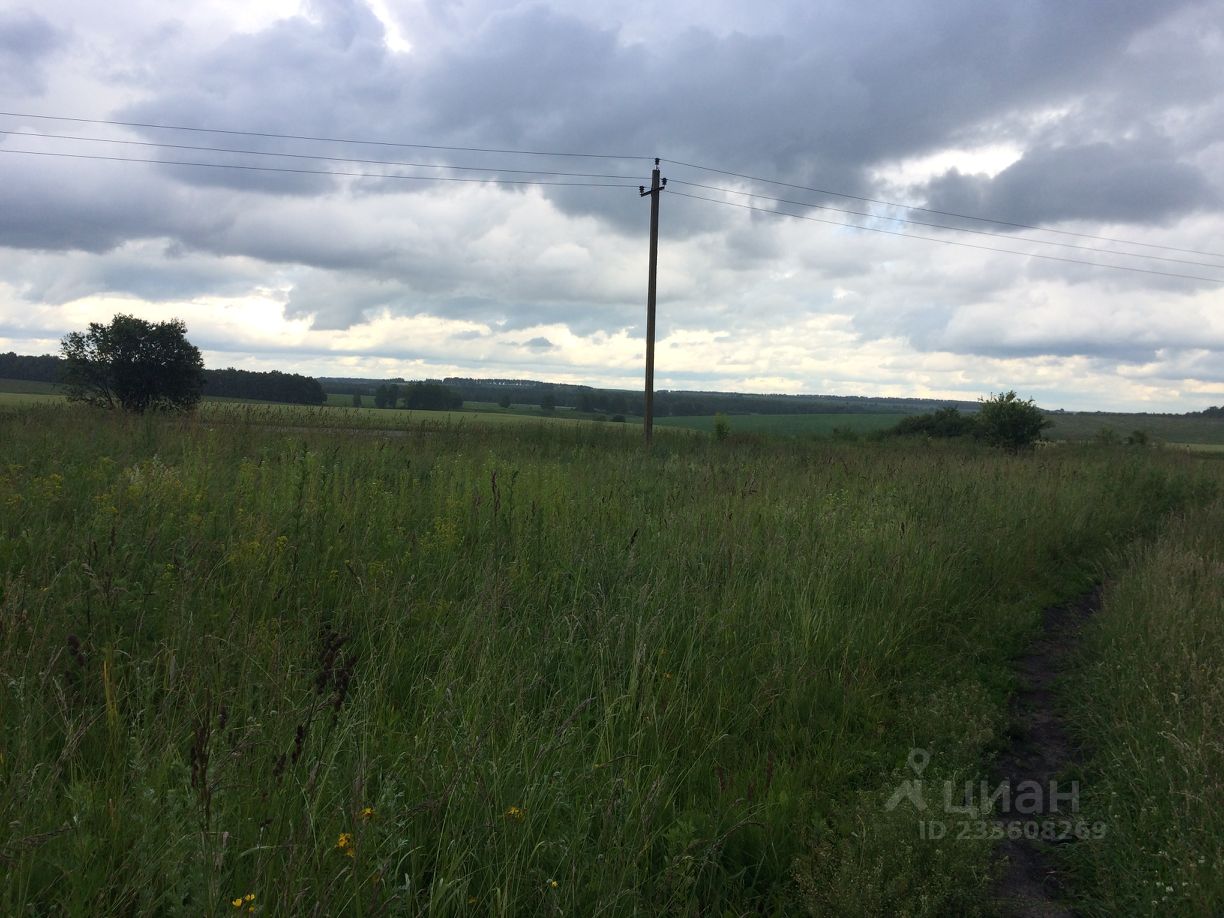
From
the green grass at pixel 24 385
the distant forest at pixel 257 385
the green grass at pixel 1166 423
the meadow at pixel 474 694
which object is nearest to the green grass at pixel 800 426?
the meadow at pixel 474 694

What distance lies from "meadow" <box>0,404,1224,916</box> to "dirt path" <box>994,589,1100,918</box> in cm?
16

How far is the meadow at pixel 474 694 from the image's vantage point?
96.3 inches

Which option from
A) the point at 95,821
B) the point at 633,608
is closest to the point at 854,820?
the point at 633,608

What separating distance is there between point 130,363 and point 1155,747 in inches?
1802

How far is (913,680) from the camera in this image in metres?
5.07

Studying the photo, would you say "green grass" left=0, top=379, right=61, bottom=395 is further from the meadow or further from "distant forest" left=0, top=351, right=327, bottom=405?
the meadow

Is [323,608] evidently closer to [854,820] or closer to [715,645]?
[715,645]

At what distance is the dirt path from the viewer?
10.1 ft

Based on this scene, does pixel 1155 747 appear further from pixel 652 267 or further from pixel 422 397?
pixel 422 397

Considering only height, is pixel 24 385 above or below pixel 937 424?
above

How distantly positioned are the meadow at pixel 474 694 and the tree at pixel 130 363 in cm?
3598

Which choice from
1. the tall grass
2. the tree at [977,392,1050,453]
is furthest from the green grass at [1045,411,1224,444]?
the tall grass

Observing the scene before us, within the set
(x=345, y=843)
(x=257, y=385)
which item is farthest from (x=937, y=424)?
(x=257, y=385)

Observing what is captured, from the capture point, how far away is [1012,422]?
33.6m
